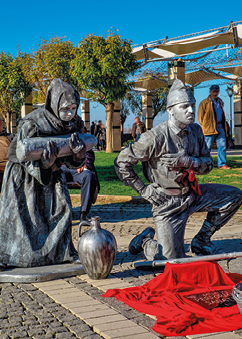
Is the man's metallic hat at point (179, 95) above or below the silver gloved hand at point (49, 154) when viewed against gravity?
above

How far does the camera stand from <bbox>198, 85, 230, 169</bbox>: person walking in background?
11.7m

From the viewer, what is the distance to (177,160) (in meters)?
4.46

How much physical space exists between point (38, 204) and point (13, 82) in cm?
2041

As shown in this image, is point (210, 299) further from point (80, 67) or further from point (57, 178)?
point (80, 67)

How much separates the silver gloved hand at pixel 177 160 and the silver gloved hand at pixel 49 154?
1139 millimetres

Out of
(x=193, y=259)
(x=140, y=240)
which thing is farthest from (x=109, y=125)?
(x=193, y=259)

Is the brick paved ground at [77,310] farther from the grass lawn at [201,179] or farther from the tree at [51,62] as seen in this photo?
the tree at [51,62]

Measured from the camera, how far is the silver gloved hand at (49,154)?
4262 mm

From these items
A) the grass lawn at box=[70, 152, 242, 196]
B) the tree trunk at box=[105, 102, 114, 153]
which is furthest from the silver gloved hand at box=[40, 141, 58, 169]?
the tree trunk at box=[105, 102, 114, 153]

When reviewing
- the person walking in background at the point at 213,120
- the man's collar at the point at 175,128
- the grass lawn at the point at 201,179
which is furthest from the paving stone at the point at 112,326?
the person walking in background at the point at 213,120

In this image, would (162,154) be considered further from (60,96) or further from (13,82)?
(13,82)

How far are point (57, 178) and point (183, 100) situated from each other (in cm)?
157

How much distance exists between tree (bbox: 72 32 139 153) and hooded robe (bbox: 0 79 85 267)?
15.6 metres

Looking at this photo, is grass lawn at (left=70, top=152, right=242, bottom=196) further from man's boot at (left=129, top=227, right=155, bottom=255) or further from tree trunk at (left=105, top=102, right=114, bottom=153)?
tree trunk at (left=105, top=102, right=114, bottom=153)
